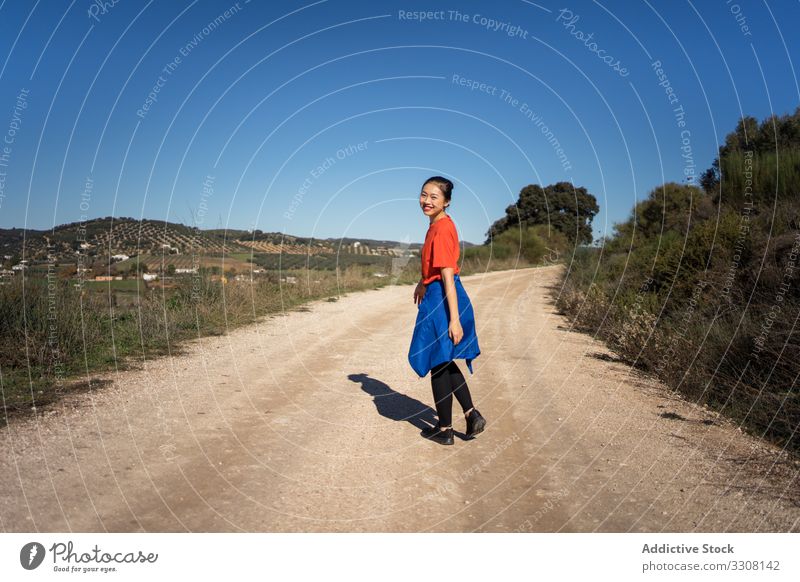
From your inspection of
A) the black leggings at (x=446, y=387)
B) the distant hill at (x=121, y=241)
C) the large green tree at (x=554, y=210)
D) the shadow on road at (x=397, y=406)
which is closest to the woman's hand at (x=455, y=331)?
the black leggings at (x=446, y=387)

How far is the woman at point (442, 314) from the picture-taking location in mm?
4379

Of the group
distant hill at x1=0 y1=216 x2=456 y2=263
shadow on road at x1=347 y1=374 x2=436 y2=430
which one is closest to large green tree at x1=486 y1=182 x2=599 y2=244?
distant hill at x1=0 y1=216 x2=456 y2=263

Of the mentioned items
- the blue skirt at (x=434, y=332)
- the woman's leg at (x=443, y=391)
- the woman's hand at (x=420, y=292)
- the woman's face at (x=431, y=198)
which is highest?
the woman's face at (x=431, y=198)

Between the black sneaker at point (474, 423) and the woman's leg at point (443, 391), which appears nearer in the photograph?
the woman's leg at point (443, 391)

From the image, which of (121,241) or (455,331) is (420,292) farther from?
(121,241)

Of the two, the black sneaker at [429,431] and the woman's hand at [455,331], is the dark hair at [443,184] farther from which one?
the black sneaker at [429,431]

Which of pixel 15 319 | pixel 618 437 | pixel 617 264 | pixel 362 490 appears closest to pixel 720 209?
pixel 617 264

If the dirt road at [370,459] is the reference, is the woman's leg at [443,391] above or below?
above

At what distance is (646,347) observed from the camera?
7723mm

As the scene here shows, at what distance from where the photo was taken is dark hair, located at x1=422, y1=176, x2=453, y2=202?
4.50m

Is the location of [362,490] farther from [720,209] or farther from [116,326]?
[720,209]

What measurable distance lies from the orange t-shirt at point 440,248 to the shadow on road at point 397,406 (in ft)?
4.79

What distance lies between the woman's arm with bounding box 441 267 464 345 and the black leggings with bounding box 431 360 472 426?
300 millimetres

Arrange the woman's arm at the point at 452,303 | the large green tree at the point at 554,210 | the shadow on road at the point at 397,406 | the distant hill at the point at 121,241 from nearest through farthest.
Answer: the woman's arm at the point at 452,303 < the shadow on road at the point at 397,406 < the distant hill at the point at 121,241 < the large green tree at the point at 554,210
